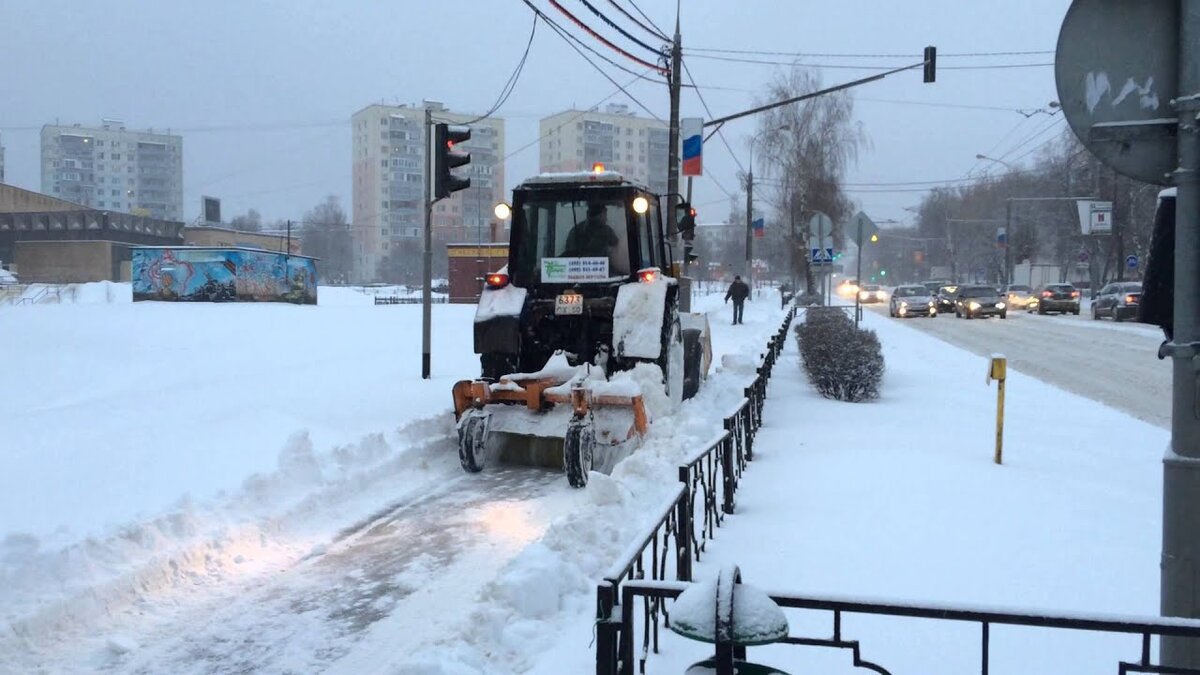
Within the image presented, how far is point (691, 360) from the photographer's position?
12.3 m

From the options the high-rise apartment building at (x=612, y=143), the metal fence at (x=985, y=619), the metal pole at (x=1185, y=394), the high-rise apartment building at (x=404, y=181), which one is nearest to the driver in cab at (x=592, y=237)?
the metal fence at (x=985, y=619)

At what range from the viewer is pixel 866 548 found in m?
5.55

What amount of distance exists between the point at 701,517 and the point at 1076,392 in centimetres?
1075

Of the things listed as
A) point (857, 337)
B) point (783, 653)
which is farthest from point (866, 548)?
point (857, 337)

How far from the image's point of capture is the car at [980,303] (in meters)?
38.6

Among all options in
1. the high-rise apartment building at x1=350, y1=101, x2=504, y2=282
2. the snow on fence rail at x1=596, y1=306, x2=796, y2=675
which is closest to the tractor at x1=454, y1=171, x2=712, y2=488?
the snow on fence rail at x1=596, y1=306, x2=796, y2=675

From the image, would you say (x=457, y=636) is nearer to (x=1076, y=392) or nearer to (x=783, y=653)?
(x=783, y=653)

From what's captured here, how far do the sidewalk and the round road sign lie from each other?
1.49m

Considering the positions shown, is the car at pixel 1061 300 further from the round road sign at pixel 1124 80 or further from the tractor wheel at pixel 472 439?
the round road sign at pixel 1124 80

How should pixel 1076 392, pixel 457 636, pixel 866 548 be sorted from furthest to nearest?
pixel 1076 392
pixel 866 548
pixel 457 636

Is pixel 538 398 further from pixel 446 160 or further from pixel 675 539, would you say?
pixel 446 160

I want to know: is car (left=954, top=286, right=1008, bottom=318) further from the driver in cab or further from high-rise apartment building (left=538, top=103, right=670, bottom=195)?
the driver in cab

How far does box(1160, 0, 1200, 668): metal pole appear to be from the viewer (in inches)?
110

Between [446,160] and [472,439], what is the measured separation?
5535mm
